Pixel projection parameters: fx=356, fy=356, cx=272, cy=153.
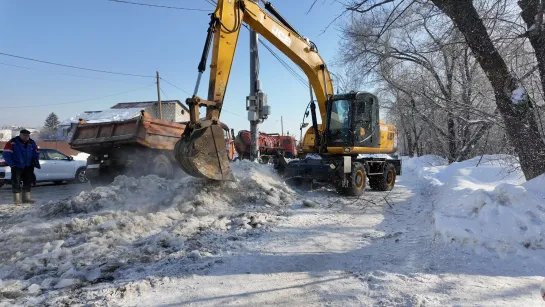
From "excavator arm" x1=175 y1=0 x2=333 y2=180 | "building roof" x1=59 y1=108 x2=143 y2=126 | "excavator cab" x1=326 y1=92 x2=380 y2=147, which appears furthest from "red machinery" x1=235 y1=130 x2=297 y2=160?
"building roof" x1=59 y1=108 x2=143 y2=126

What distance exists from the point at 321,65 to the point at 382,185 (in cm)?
412

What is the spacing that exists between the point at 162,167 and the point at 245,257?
740 cm

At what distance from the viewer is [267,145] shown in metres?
23.2

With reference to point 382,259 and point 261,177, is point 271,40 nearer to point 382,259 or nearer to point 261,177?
point 261,177

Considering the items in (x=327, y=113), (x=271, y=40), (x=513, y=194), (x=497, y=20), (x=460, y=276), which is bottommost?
(x=460, y=276)

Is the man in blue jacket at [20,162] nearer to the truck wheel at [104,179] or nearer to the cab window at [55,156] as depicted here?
the truck wheel at [104,179]

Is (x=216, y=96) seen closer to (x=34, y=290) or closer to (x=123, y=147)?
(x=34, y=290)

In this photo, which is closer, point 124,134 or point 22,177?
point 22,177

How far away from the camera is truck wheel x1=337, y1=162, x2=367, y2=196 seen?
9141 millimetres

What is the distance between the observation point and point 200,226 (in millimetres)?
5434

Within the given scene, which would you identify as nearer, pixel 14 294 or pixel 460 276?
pixel 14 294

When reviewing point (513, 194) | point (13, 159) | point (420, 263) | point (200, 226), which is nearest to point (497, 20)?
point (513, 194)

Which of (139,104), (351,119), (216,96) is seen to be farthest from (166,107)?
(216,96)

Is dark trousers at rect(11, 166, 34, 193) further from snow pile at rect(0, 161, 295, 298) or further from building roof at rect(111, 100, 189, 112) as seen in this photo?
building roof at rect(111, 100, 189, 112)
